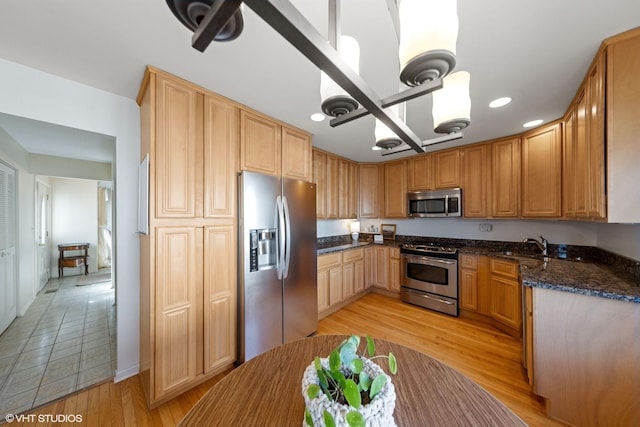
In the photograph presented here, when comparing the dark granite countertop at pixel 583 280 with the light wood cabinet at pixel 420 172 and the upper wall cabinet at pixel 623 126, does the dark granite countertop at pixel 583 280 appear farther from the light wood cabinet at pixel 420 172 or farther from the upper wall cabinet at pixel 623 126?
the light wood cabinet at pixel 420 172

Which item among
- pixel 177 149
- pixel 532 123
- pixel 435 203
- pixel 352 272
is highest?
pixel 532 123

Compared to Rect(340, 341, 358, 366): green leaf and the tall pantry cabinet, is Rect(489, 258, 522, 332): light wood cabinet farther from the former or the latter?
the tall pantry cabinet

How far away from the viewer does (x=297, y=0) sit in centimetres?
106

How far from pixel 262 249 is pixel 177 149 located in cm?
105

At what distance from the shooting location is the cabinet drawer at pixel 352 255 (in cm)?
338

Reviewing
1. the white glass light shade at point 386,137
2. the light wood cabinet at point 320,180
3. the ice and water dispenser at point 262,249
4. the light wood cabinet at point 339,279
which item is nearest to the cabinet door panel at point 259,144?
the ice and water dispenser at point 262,249

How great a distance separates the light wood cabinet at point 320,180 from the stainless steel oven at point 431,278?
4.62 feet

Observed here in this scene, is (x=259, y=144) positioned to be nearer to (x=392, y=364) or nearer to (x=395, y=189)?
(x=392, y=364)

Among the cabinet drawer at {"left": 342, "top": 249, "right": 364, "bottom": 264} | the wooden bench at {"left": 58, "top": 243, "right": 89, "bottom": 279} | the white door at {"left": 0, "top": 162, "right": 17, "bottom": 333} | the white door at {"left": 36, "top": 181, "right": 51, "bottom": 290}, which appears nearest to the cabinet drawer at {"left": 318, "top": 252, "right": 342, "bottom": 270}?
the cabinet drawer at {"left": 342, "top": 249, "right": 364, "bottom": 264}

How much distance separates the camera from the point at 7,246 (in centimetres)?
267

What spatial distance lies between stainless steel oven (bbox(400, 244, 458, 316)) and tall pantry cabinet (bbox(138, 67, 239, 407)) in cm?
255

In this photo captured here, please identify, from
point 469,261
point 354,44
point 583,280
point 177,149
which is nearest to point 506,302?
point 469,261

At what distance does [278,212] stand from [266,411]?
1626 millimetres

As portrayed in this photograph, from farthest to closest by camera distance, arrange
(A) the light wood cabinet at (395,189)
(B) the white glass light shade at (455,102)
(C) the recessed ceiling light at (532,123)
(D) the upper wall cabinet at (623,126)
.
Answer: (A) the light wood cabinet at (395,189) → (C) the recessed ceiling light at (532,123) → (D) the upper wall cabinet at (623,126) → (B) the white glass light shade at (455,102)
